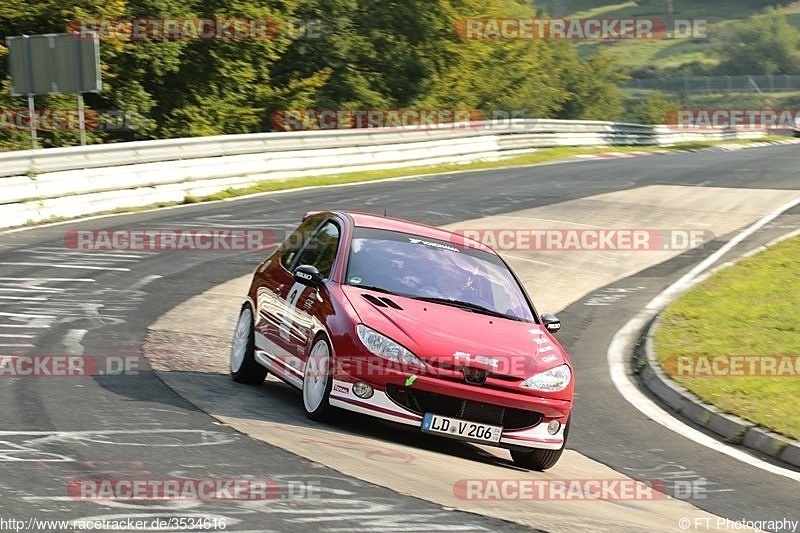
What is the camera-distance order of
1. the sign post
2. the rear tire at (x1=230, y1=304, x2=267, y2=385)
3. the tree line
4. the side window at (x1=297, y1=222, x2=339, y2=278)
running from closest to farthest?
1. the side window at (x1=297, y1=222, x2=339, y2=278)
2. the rear tire at (x1=230, y1=304, x2=267, y2=385)
3. the sign post
4. the tree line

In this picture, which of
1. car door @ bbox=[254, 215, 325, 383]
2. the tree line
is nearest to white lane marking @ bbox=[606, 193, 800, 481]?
car door @ bbox=[254, 215, 325, 383]

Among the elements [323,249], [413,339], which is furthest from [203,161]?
[413,339]

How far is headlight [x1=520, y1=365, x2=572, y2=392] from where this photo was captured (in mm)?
8875

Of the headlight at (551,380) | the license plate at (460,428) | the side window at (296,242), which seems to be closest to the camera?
the license plate at (460,428)

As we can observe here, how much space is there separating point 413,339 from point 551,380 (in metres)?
1.04

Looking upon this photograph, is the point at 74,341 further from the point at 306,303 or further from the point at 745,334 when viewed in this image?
the point at 745,334

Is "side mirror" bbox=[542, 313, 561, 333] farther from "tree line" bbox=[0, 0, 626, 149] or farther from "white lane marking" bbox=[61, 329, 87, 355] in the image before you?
"tree line" bbox=[0, 0, 626, 149]

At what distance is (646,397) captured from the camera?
39.9ft

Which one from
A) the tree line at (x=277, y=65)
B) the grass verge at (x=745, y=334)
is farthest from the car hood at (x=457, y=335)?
the tree line at (x=277, y=65)

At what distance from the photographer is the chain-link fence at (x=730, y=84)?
104m

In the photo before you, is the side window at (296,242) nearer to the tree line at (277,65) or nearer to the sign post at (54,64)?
the sign post at (54,64)

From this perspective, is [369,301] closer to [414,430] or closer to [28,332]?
[414,430]

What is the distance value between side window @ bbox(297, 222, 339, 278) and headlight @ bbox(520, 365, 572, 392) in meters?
1.87

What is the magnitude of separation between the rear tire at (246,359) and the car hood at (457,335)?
4.85ft
